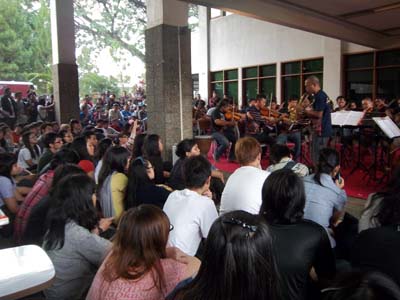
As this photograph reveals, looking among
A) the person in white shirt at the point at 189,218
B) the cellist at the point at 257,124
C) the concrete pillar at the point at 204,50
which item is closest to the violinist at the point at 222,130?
the cellist at the point at 257,124

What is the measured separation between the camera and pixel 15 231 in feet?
9.52

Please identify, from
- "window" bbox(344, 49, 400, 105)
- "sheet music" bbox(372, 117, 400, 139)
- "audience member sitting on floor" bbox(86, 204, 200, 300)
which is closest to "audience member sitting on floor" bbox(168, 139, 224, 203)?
"audience member sitting on floor" bbox(86, 204, 200, 300)

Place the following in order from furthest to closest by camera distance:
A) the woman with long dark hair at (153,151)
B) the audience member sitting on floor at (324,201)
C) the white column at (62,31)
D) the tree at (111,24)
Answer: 1. the tree at (111,24)
2. the white column at (62,31)
3. the woman with long dark hair at (153,151)
4. the audience member sitting on floor at (324,201)

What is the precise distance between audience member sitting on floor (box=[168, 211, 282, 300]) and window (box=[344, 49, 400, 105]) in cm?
1040

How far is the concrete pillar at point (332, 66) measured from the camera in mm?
11008

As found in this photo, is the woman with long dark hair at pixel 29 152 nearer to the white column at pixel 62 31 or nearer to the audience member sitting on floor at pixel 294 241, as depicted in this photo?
the audience member sitting on floor at pixel 294 241

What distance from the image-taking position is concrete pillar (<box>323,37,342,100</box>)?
11008 millimetres

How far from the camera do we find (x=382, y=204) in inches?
74.3

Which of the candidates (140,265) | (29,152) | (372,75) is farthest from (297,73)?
Answer: (140,265)

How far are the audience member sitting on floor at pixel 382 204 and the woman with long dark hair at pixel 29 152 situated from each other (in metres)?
4.49

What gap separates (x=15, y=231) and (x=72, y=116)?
7.21m

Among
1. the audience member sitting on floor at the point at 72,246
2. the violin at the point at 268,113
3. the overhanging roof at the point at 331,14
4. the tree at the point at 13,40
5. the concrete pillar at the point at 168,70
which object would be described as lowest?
the audience member sitting on floor at the point at 72,246

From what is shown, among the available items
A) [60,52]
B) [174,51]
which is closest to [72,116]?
[60,52]

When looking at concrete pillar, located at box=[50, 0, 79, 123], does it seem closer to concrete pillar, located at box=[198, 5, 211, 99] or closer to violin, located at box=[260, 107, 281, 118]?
violin, located at box=[260, 107, 281, 118]
